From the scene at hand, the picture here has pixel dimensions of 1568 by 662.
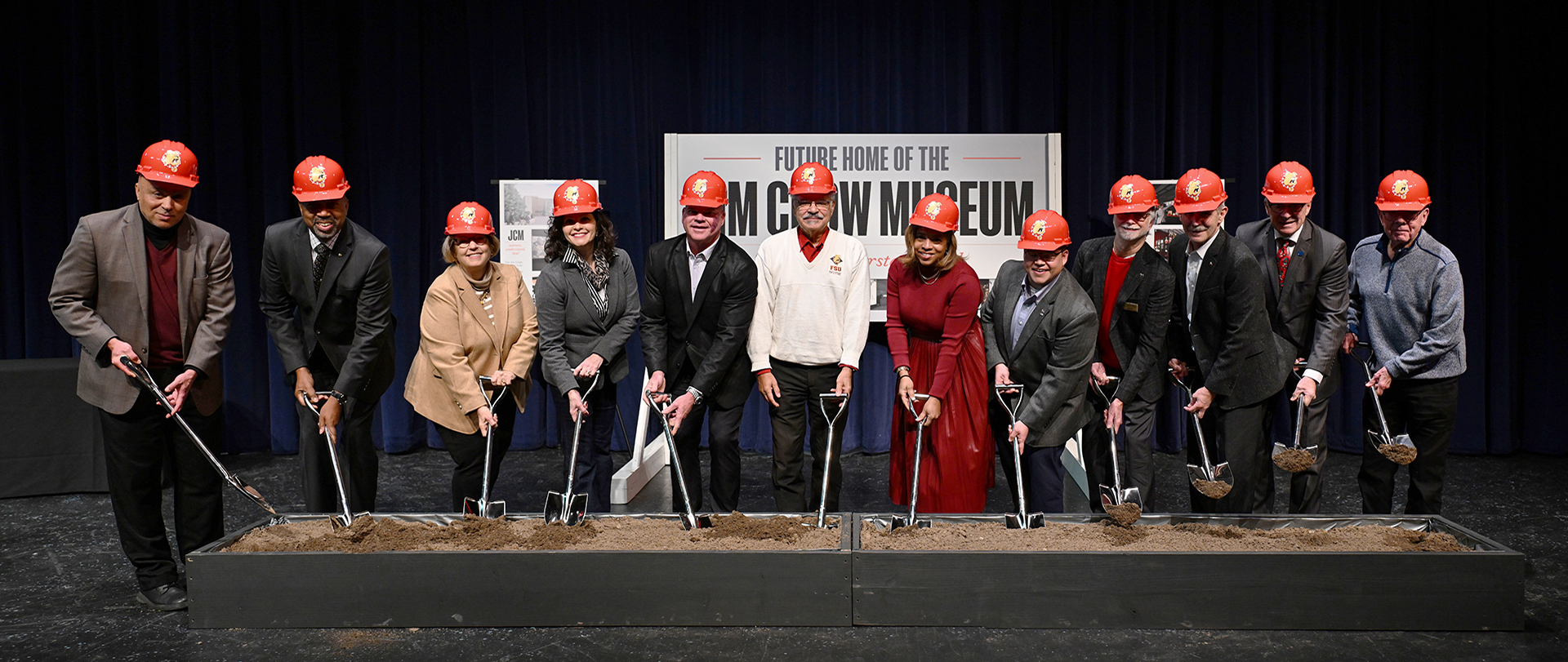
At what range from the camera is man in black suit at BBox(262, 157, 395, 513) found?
3361mm

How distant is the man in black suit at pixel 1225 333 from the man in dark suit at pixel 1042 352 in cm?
41

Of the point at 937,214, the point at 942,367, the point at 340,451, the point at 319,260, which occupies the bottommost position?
the point at 340,451

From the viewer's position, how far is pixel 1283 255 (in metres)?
3.60

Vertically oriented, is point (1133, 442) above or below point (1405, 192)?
below

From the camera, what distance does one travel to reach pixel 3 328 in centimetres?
585

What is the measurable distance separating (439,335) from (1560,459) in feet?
20.0

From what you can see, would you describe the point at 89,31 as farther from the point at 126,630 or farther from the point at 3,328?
the point at 126,630

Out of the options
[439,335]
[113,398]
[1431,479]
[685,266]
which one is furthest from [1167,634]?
[113,398]

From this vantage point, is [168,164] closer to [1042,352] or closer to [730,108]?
[1042,352]

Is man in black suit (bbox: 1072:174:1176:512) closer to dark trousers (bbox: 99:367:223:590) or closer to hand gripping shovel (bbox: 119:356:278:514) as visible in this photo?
hand gripping shovel (bbox: 119:356:278:514)

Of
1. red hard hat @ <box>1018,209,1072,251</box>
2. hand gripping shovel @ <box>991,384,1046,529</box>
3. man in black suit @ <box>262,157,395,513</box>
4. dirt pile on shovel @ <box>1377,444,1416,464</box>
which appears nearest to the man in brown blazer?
man in black suit @ <box>262,157,395,513</box>

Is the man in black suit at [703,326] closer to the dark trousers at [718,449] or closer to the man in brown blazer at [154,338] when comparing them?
the dark trousers at [718,449]

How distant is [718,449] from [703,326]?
466 millimetres

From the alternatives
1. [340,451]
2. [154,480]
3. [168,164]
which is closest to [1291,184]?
[340,451]
